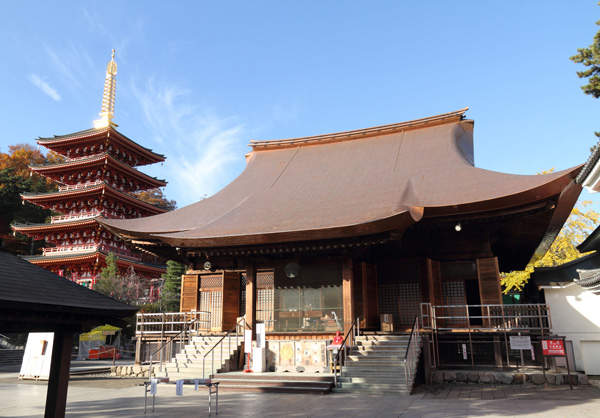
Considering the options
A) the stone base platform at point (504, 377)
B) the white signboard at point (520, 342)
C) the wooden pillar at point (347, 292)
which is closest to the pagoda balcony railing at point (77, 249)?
the wooden pillar at point (347, 292)

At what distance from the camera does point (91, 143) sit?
119 ft

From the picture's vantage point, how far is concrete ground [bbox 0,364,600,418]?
7.93 metres

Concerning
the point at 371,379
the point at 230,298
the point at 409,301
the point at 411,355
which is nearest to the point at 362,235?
the point at 411,355

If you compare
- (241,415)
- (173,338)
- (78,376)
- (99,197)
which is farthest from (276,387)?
(99,197)

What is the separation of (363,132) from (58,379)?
51.4 ft

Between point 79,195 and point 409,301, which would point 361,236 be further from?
point 79,195

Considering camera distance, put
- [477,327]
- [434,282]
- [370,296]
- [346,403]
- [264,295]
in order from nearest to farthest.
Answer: [346,403], [477,327], [434,282], [370,296], [264,295]

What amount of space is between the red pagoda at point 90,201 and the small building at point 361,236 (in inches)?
769

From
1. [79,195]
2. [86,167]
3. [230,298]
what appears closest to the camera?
[230,298]

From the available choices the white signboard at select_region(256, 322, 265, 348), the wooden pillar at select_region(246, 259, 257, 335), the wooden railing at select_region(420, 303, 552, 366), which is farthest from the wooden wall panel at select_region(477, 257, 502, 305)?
the wooden pillar at select_region(246, 259, 257, 335)

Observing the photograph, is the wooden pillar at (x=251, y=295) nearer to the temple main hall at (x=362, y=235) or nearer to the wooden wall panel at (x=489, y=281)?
the temple main hall at (x=362, y=235)

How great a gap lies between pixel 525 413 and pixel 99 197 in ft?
109

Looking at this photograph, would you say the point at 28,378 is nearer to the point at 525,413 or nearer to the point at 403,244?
the point at 403,244

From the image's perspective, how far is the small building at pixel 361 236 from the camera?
39.9 feet
